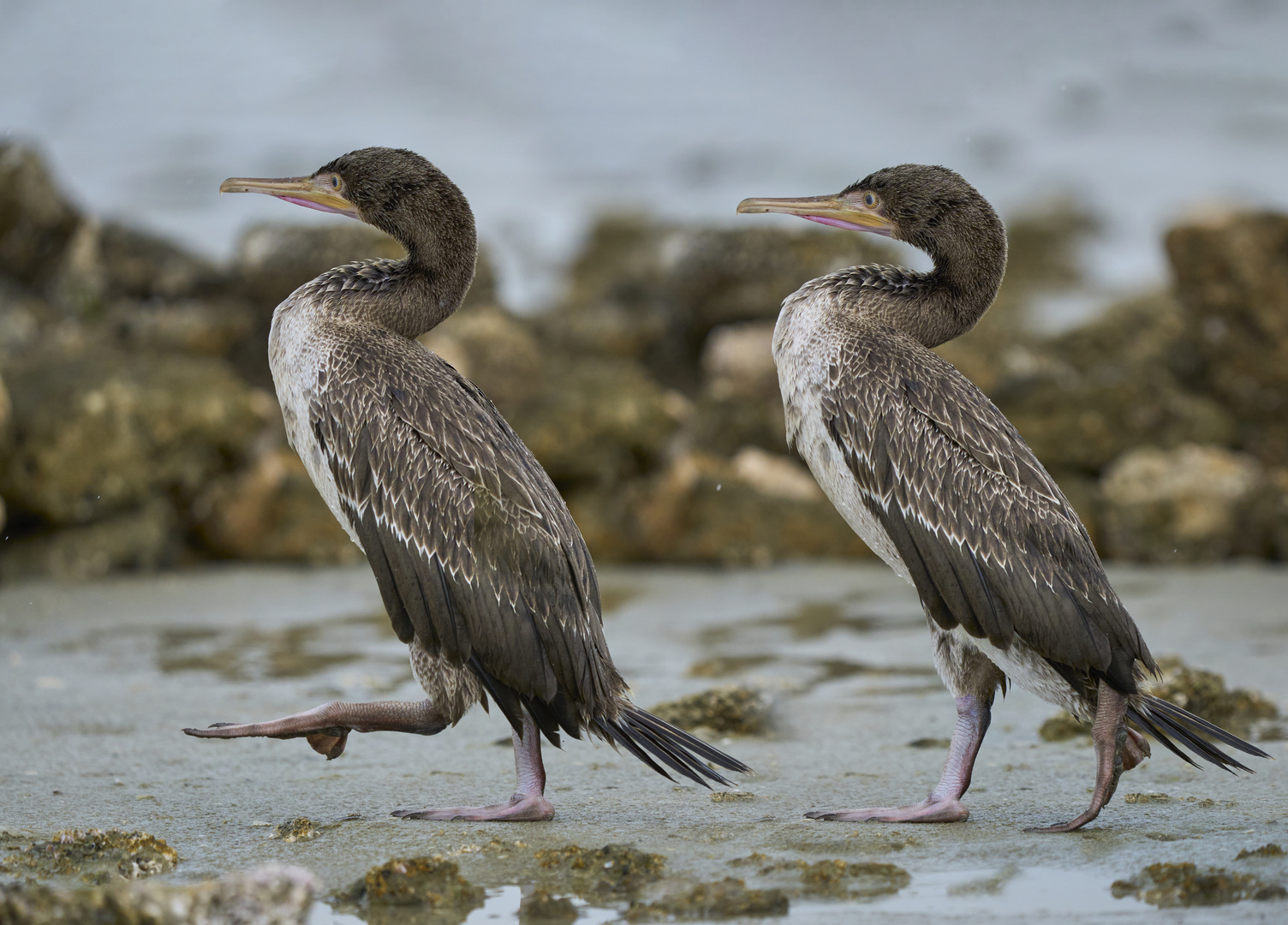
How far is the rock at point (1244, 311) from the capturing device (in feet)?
42.9

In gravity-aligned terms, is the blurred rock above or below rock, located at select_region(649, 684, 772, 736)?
above

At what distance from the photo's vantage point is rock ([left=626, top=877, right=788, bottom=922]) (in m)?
3.37

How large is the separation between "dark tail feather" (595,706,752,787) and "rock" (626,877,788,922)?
0.79 meters

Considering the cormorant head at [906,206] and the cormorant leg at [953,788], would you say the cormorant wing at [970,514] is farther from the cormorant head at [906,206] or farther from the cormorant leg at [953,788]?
the cormorant head at [906,206]

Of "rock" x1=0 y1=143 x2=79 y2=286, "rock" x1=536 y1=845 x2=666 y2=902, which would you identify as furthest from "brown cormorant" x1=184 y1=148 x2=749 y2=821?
"rock" x1=0 y1=143 x2=79 y2=286

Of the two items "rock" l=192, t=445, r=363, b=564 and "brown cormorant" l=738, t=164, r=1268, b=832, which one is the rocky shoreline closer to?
"rock" l=192, t=445, r=363, b=564

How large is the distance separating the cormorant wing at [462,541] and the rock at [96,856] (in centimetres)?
99

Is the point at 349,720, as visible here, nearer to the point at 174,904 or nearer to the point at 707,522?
the point at 174,904

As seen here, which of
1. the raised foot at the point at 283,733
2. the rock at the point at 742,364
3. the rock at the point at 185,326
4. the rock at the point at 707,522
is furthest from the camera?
the rock at the point at 742,364

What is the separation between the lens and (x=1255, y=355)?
13273 mm

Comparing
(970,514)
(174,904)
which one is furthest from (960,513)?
(174,904)

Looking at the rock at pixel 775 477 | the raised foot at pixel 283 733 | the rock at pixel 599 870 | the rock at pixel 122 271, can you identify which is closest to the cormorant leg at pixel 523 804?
the raised foot at pixel 283 733

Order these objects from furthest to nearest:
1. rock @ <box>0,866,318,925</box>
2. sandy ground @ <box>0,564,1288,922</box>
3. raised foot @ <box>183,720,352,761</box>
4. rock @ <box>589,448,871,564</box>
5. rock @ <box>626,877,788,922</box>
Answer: rock @ <box>589,448,871,564</box>, raised foot @ <box>183,720,352,761</box>, sandy ground @ <box>0,564,1288,922</box>, rock @ <box>626,877,788,922</box>, rock @ <box>0,866,318,925</box>

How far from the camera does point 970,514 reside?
4.38 m
